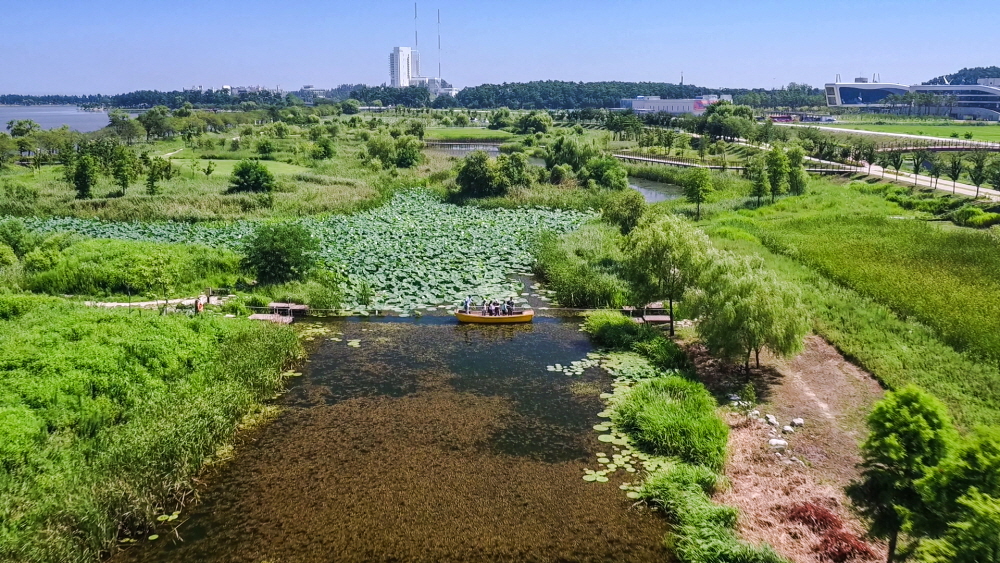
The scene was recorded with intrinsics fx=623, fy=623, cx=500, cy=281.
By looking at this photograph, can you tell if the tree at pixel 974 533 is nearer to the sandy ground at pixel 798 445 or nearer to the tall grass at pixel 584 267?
the sandy ground at pixel 798 445

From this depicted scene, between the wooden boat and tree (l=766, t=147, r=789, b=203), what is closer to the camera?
the wooden boat

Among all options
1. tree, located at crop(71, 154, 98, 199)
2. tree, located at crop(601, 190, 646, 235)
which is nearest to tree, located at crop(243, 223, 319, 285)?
tree, located at crop(601, 190, 646, 235)

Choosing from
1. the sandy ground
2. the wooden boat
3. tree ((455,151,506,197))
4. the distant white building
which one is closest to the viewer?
the sandy ground

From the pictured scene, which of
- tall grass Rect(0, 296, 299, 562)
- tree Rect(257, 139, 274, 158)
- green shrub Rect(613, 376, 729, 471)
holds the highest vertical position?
tree Rect(257, 139, 274, 158)

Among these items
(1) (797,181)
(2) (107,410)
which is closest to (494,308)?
(2) (107,410)

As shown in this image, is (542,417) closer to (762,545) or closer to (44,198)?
(762,545)

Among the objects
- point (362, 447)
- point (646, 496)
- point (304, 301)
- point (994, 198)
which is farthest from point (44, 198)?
point (994, 198)

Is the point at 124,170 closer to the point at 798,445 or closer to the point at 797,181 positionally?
the point at 798,445

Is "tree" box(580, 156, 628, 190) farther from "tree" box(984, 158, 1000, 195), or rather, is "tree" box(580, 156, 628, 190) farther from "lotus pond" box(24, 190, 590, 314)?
"tree" box(984, 158, 1000, 195)
